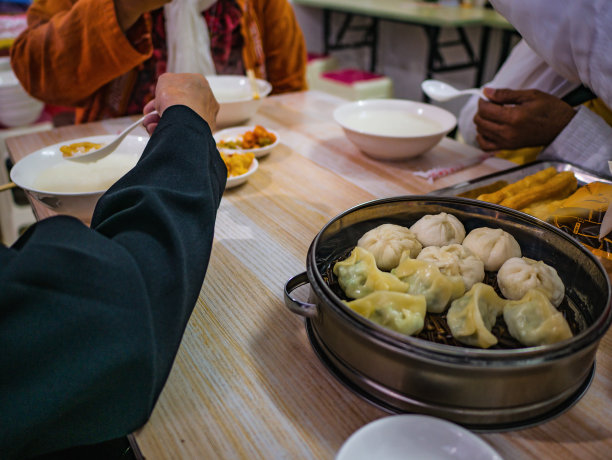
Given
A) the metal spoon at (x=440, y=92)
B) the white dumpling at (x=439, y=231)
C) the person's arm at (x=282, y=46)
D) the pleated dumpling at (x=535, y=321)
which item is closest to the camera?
the pleated dumpling at (x=535, y=321)

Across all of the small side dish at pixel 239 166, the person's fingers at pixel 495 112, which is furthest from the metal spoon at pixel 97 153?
the person's fingers at pixel 495 112

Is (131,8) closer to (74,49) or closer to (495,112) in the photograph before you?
(74,49)

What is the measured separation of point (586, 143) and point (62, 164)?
1.49 metres

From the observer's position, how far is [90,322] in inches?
22.5

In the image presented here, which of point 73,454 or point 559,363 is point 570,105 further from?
point 73,454

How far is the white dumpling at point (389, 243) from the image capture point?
2.76ft

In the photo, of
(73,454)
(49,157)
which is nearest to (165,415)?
(73,454)

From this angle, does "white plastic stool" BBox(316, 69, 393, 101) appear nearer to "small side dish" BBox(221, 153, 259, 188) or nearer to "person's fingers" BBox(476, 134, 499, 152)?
"person's fingers" BBox(476, 134, 499, 152)

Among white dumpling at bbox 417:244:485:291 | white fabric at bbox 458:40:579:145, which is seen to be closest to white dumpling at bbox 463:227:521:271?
white dumpling at bbox 417:244:485:291

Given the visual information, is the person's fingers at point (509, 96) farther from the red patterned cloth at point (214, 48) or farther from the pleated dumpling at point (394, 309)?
the red patterned cloth at point (214, 48)

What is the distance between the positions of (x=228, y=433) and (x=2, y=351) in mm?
302

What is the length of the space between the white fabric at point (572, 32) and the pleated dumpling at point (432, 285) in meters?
0.59

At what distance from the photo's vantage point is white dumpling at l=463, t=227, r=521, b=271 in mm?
837

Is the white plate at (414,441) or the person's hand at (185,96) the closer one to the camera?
the white plate at (414,441)
